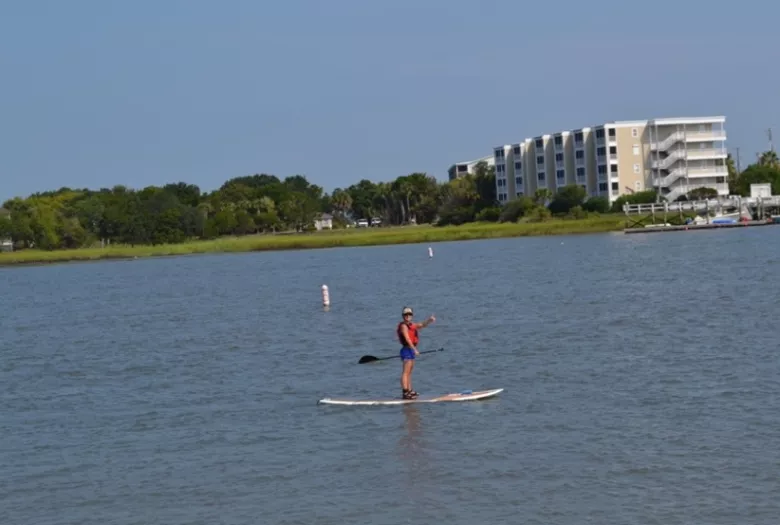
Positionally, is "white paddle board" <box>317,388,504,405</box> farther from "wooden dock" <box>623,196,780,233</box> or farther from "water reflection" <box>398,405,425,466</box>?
"wooden dock" <box>623,196,780,233</box>

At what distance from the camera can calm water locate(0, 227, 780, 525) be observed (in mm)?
17484

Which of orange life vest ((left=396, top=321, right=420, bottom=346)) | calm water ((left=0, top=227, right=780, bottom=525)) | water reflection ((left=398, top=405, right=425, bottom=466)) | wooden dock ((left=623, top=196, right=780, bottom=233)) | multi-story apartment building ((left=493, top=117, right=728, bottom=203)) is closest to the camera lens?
calm water ((left=0, top=227, right=780, bottom=525))

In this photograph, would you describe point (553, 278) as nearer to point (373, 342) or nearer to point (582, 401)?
point (373, 342)

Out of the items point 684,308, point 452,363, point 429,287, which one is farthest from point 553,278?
point 452,363

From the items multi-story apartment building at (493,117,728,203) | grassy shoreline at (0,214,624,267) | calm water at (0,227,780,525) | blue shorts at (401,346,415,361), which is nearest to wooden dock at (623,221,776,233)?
grassy shoreline at (0,214,624,267)

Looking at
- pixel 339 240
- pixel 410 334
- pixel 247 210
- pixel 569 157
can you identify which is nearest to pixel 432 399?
pixel 410 334

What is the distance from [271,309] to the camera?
56375 millimetres

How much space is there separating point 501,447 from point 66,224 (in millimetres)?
156607

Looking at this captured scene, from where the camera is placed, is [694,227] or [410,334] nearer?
[410,334]

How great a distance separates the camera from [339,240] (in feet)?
510

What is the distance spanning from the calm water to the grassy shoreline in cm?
9052

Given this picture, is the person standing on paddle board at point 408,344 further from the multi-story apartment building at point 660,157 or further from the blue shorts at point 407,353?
the multi-story apartment building at point 660,157

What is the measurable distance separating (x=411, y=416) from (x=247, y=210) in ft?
547

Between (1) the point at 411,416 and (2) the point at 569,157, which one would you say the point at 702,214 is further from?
(1) the point at 411,416
